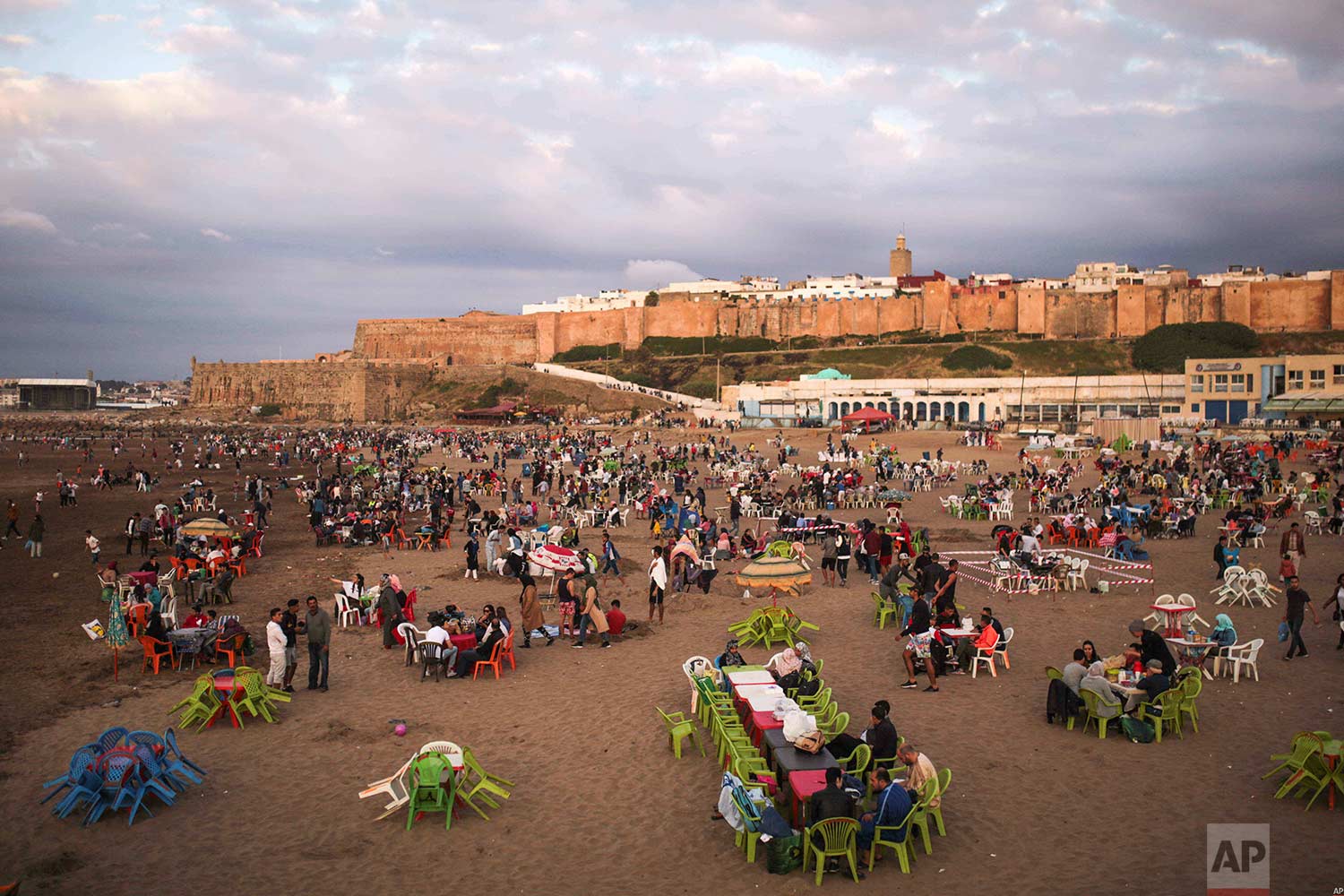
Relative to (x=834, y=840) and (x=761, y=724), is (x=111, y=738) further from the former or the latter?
(x=834, y=840)

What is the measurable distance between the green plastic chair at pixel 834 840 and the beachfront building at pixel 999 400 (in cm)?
3922

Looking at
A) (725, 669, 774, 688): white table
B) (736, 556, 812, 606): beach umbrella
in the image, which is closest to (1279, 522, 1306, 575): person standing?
(736, 556, 812, 606): beach umbrella

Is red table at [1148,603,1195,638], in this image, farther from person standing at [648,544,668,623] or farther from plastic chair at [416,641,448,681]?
plastic chair at [416,641,448,681]

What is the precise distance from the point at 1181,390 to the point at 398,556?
40.5 meters

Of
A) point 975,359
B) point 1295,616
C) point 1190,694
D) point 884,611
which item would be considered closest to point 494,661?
point 884,611

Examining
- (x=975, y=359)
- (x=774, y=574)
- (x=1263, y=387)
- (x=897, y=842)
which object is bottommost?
(x=897, y=842)

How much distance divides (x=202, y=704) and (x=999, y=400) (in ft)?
141

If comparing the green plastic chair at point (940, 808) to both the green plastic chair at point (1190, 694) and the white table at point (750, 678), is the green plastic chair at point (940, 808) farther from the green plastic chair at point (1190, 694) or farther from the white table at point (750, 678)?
the green plastic chair at point (1190, 694)

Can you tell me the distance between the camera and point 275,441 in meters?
47.3

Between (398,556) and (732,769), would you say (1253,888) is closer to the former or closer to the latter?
(732,769)

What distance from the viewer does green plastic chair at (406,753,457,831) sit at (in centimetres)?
584

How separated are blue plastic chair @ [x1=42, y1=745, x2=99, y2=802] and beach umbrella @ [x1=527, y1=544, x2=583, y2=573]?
21.6 feet

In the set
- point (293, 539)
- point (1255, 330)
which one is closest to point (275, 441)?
point (293, 539)

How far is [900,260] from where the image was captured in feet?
316
